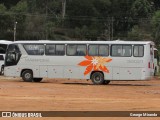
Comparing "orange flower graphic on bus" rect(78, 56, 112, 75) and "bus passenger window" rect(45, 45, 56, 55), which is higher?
"bus passenger window" rect(45, 45, 56, 55)

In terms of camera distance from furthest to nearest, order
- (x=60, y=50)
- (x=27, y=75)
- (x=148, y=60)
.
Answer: (x=27, y=75)
(x=60, y=50)
(x=148, y=60)

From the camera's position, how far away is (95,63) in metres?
31.3

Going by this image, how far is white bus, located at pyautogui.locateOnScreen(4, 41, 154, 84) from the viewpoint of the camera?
30.8m

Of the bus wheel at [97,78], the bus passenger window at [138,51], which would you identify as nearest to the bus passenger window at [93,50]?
the bus wheel at [97,78]

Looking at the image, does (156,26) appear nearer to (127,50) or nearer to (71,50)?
(71,50)

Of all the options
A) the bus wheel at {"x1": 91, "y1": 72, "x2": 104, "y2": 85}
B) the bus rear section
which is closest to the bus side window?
the bus wheel at {"x1": 91, "y1": 72, "x2": 104, "y2": 85}

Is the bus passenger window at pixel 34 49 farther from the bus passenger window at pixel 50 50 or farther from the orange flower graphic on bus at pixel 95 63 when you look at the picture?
the orange flower graphic on bus at pixel 95 63

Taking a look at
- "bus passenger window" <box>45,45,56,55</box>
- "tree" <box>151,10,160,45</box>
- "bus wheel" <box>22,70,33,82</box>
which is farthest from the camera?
"tree" <box>151,10,160,45</box>

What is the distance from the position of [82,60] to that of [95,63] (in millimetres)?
868

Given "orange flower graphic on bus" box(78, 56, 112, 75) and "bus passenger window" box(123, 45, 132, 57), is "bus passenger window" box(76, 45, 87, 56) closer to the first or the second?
"orange flower graphic on bus" box(78, 56, 112, 75)

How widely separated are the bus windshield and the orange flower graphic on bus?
443 cm

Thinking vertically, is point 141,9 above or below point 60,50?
above

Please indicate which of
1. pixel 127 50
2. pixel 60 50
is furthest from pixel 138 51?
pixel 60 50

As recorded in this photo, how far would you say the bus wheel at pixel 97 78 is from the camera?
102ft
